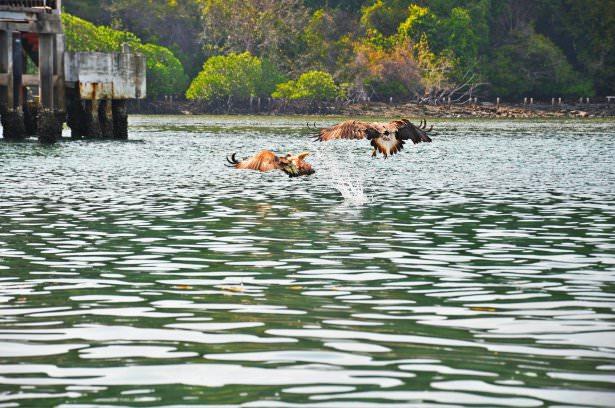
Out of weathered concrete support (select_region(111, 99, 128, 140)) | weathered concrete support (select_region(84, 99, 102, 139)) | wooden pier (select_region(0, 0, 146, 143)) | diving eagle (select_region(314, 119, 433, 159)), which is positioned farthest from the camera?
weathered concrete support (select_region(111, 99, 128, 140))

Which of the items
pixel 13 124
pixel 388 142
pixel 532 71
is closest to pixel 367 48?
pixel 532 71

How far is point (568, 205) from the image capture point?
25.2m

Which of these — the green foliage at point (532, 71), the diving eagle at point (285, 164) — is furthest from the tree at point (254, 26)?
the diving eagle at point (285, 164)

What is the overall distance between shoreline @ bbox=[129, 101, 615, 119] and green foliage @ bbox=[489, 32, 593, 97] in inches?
85.5

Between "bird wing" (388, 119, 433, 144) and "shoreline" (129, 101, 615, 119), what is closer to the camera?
"bird wing" (388, 119, 433, 144)

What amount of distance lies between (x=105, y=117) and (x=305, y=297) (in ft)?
127

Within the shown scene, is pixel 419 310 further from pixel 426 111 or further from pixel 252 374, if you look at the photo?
pixel 426 111

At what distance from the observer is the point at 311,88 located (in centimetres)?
12469

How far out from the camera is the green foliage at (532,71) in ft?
426

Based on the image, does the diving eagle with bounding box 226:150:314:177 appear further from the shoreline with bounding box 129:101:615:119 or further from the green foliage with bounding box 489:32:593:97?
the green foliage with bounding box 489:32:593:97

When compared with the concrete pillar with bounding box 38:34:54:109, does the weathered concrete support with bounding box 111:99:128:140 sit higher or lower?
lower

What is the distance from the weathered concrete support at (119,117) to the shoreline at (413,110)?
2872 inches

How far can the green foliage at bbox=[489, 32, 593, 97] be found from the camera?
130 metres

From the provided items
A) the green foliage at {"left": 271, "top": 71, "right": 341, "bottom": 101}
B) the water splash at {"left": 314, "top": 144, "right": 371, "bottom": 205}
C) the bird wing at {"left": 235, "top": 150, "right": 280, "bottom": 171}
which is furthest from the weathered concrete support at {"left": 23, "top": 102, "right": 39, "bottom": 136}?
the green foliage at {"left": 271, "top": 71, "right": 341, "bottom": 101}
